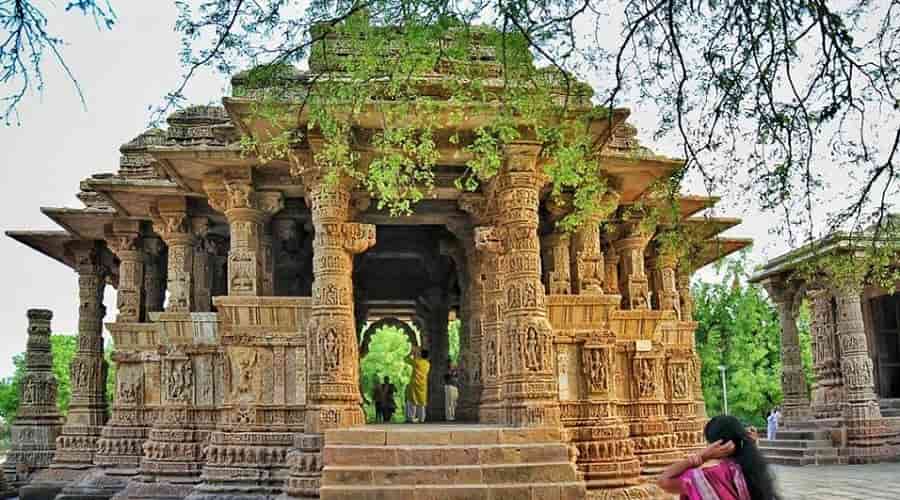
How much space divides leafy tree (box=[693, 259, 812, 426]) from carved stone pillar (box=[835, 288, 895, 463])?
1338 centimetres

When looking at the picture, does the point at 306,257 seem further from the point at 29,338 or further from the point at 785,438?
the point at 785,438

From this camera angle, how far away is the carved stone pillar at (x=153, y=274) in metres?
13.7

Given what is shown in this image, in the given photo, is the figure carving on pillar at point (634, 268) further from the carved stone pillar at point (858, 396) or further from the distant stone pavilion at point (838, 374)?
the carved stone pillar at point (858, 396)

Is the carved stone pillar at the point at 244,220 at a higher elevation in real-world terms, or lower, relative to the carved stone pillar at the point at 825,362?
higher

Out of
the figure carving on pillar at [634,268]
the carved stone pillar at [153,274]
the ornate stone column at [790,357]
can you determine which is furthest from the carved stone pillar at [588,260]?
the ornate stone column at [790,357]

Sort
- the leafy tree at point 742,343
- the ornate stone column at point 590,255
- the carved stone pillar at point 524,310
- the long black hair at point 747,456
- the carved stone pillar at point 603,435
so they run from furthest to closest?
the leafy tree at point 742,343 → the ornate stone column at point 590,255 → the carved stone pillar at point 603,435 → the carved stone pillar at point 524,310 → the long black hair at point 747,456

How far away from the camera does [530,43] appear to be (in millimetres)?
4918

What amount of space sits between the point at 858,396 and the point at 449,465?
1184cm

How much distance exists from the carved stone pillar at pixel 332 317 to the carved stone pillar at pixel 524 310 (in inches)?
57.3

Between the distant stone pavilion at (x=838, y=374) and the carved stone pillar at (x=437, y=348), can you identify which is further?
the distant stone pavilion at (x=838, y=374)

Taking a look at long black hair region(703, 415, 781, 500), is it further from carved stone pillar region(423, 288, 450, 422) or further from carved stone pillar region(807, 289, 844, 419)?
carved stone pillar region(807, 289, 844, 419)

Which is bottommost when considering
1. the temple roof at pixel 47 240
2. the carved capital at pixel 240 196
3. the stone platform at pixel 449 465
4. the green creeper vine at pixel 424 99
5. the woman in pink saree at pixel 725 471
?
the stone platform at pixel 449 465

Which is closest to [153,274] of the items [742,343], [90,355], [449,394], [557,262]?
[90,355]

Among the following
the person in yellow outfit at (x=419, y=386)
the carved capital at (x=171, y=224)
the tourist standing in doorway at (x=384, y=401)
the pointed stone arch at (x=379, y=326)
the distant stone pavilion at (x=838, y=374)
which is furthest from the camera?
the pointed stone arch at (x=379, y=326)
